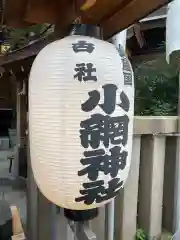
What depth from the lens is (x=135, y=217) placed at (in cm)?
210

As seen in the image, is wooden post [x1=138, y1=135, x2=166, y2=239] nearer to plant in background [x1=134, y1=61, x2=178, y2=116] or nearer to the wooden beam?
plant in background [x1=134, y1=61, x2=178, y2=116]

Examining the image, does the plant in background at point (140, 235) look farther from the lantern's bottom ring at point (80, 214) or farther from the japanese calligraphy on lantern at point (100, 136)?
the japanese calligraphy on lantern at point (100, 136)

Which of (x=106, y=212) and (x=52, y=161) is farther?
(x=106, y=212)

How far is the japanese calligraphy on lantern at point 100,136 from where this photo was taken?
48.1 inches

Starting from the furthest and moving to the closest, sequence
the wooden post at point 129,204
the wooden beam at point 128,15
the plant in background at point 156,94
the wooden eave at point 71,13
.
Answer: the plant in background at point 156,94
the wooden post at point 129,204
the wooden eave at point 71,13
the wooden beam at point 128,15

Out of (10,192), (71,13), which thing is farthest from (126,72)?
(10,192)

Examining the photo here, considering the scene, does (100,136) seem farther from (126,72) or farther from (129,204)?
(129,204)

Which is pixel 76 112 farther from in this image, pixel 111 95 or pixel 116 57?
pixel 116 57

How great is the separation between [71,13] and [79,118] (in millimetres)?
649

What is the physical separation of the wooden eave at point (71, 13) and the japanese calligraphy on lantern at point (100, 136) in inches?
10.6

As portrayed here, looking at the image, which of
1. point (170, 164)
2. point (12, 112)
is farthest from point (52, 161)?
point (12, 112)

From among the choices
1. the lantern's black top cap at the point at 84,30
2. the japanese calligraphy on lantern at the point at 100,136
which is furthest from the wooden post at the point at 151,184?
the lantern's black top cap at the point at 84,30

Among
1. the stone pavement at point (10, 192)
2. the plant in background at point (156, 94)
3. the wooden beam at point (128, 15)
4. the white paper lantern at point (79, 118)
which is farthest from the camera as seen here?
the stone pavement at point (10, 192)

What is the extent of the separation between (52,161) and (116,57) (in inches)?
19.8
